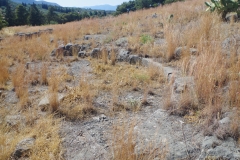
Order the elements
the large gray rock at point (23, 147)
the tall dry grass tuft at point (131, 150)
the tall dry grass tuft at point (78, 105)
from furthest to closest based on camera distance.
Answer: the tall dry grass tuft at point (78, 105), the large gray rock at point (23, 147), the tall dry grass tuft at point (131, 150)

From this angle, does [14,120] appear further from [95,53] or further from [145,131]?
[95,53]

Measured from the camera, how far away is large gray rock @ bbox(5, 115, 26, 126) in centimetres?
283

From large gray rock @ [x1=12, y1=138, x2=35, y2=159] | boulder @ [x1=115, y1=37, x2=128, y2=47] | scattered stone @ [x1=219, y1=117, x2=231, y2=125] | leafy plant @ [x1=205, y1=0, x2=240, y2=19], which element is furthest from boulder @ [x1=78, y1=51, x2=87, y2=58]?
scattered stone @ [x1=219, y1=117, x2=231, y2=125]

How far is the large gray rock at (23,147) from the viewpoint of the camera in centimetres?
221

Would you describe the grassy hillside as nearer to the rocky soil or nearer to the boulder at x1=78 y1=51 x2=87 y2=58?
the rocky soil

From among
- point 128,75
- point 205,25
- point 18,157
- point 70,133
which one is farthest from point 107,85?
point 205,25

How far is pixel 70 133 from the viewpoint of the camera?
8.58 ft

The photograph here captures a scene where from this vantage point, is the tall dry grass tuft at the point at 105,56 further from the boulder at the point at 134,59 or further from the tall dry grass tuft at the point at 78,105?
the tall dry grass tuft at the point at 78,105

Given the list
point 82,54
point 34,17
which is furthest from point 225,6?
point 34,17

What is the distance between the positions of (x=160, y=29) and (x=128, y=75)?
3.58 meters

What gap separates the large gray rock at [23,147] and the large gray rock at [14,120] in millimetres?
561

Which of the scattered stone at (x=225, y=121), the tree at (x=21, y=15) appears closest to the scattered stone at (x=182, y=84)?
the scattered stone at (x=225, y=121)

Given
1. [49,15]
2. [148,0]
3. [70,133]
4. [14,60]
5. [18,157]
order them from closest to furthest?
[18,157]
[70,133]
[14,60]
[148,0]
[49,15]

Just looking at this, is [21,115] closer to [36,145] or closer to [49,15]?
[36,145]
